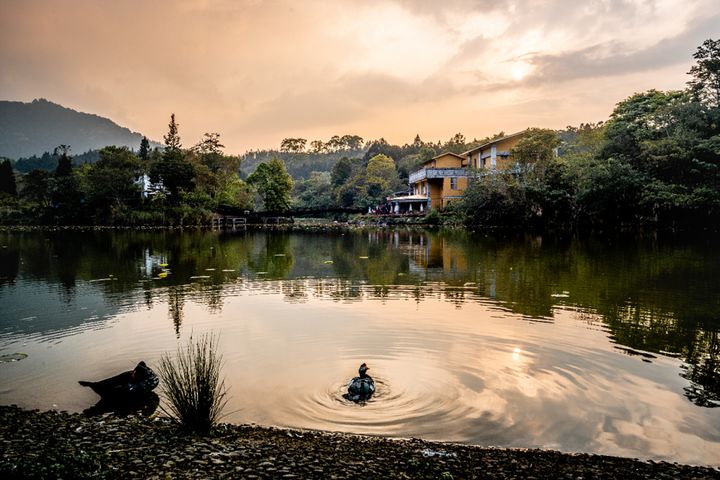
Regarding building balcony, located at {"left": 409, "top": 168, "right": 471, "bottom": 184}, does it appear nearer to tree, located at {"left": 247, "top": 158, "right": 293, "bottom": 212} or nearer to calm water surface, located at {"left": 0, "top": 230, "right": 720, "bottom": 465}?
tree, located at {"left": 247, "top": 158, "right": 293, "bottom": 212}

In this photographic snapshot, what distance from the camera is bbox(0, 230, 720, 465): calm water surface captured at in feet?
22.9

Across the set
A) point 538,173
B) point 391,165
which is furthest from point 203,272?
point 391,165

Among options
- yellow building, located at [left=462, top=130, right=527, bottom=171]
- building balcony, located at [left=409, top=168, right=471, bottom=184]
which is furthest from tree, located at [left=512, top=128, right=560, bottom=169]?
building balcony, located at [left=409, top=168, right=471, bottom=184]

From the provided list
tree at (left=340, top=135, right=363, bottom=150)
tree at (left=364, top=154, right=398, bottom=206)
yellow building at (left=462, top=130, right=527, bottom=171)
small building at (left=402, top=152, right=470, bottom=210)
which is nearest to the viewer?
yellow building at (left=462, top=130, right=527, bottom=171)

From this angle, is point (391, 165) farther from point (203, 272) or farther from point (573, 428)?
point (573, 428)

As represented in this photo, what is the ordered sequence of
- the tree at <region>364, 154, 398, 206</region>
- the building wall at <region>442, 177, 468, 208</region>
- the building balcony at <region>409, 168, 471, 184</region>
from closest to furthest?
the building balcony at <region>409, 168, 471, 184</region>
the building wall at <region>442, 177, 468, 208</region>
the tree at <region>364, 154, 398, 206</region>

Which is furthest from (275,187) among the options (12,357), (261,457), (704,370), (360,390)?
(261,457)

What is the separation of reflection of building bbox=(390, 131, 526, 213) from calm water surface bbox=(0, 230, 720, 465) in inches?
1531

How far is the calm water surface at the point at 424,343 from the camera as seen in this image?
696 centimetres

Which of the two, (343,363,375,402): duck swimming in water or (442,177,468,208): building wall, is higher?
(442,177,468,208): building wall

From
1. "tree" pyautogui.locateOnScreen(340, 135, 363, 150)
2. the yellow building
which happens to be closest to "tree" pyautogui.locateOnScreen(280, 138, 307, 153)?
"tree" pyautogui.locateOnScreen(340, 135, 363, 150)

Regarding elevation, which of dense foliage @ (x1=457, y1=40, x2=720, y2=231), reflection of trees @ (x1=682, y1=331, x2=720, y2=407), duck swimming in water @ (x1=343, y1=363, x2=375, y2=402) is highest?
dense foliage @ (x1=457, y1=40, x2=720, y2=231)

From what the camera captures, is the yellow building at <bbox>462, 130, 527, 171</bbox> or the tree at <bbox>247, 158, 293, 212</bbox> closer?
the yellow building at <bbox>462, 130, 527, 171</bbox>

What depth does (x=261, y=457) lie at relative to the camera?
17.2 feet
